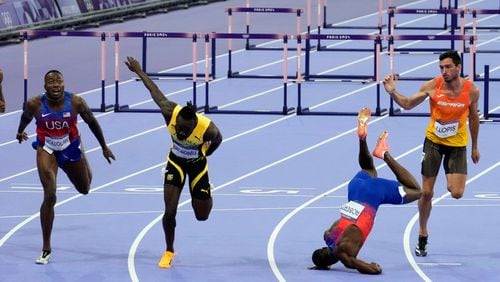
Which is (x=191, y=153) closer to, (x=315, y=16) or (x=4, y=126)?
(x=4, y=126)

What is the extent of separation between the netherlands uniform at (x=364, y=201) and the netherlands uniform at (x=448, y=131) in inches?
30.8

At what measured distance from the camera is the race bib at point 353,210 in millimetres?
13516

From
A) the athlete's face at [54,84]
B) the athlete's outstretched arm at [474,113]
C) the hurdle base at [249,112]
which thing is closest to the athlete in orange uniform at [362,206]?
the athlete's outstretched arm at [474,113]

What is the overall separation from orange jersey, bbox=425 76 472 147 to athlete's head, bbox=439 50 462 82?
25cm

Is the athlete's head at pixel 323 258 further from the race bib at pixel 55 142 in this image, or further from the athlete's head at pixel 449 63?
the race bib at pixel 55 142

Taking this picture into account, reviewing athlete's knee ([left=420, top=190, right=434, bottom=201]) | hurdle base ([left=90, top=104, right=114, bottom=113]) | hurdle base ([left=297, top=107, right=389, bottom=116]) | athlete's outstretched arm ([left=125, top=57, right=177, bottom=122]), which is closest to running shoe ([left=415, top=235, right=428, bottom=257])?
athlete's knee ([left=420, top=190, right=434, bottom=201])

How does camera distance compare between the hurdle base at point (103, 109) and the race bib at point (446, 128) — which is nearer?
the race bib at point (446, 128)

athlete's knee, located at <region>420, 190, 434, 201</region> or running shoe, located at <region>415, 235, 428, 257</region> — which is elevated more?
athlete's knee, located at <region>420, 190, 434, 201</region>

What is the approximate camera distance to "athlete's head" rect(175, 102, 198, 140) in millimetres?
13617

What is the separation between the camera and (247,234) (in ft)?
50.6

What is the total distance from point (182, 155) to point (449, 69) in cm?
252

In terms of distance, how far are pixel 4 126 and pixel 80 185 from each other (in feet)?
28.8

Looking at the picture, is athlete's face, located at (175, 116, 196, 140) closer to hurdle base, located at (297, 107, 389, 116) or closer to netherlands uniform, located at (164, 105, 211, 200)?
netherlands uniform, located at (164, 105, 211, 200)

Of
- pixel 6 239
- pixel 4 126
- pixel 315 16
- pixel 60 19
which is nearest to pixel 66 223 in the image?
pixel 6 239
